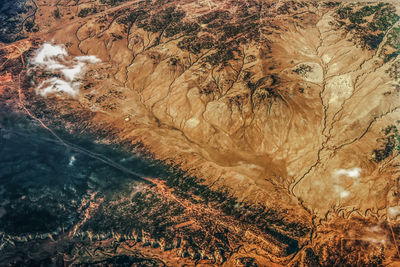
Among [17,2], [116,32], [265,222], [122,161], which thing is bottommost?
[265,222]

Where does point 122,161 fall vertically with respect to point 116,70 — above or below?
below

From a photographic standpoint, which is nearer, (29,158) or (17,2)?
(29,158)

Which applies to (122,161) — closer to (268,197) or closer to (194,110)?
(194,110)

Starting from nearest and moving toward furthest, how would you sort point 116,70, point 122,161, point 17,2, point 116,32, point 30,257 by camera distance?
point 30,257 < point 122,161 < point 116,70 < point 116,32 < point 17,2

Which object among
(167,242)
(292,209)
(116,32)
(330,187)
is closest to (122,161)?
(167,242)

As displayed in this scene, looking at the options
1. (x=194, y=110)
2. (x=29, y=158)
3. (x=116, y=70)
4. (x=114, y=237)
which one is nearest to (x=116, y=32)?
(x=116, y=70)

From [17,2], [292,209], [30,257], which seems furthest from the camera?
[17,2]
